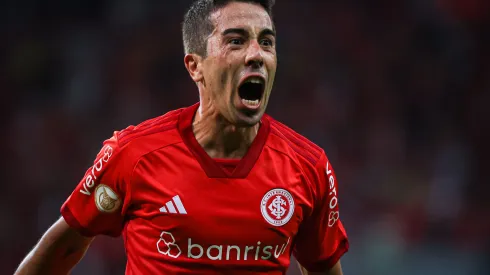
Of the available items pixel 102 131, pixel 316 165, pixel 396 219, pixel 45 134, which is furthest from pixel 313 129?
pixel 316 165

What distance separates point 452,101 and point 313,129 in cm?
142

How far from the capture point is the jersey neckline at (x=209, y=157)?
250 centimetres

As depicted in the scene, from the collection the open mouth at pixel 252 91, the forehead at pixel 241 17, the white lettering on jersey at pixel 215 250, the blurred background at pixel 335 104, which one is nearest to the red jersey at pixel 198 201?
the white lettering on jersey at pixel 215 250

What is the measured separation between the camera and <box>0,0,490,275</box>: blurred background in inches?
254

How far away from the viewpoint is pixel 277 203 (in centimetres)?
249

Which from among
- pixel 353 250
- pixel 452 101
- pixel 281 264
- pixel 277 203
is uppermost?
pixel 277 203

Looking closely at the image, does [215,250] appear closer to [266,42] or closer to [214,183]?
[214,183]

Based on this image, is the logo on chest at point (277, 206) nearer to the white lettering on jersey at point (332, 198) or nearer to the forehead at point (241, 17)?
the white lettering on jersey at point (332, 198)

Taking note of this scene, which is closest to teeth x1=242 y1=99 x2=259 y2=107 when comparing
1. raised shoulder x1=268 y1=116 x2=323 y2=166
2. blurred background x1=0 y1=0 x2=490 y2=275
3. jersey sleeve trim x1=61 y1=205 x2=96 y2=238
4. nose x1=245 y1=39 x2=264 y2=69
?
nose x1=245 y1=39 x2=264 y2=69

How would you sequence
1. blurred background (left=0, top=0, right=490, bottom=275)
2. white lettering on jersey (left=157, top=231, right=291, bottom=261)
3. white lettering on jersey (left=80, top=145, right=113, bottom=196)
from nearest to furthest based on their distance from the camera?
white lettering on jersey (left=157, top=231, right=291, bottom=261) → white lettering on jersey (left=80, top=145, right=113, bottom=196) → blurred background (left=0, top=0, right=490, bottom=275)

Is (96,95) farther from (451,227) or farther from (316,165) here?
(316,165)

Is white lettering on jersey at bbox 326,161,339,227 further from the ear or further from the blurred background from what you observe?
the blurred background

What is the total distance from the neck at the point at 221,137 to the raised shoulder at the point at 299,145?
15 centimetres

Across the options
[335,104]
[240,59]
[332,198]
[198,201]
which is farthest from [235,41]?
[335,104]
